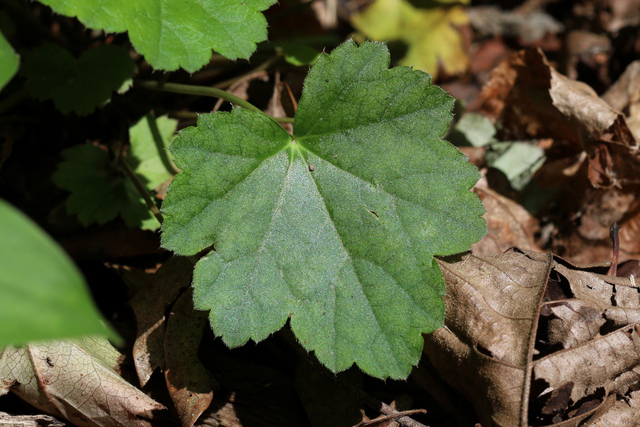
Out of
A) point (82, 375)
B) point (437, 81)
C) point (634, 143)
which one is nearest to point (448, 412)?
point (82, 375)

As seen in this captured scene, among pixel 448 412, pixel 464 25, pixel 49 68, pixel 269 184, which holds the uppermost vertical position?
pixel 49 68

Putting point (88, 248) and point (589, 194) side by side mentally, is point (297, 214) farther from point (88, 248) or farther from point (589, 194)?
point (589, 194)

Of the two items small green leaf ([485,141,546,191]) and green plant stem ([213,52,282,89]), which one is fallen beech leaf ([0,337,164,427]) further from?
small green leaf ([485,141,546,191])

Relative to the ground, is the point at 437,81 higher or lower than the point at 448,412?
higher

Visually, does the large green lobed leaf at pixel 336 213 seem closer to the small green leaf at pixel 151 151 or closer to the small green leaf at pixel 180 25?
the small green leaf at pixel 180 25

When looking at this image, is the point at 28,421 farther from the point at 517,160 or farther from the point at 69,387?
the point at 517,160
